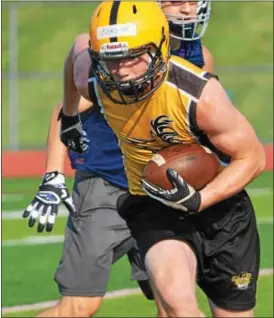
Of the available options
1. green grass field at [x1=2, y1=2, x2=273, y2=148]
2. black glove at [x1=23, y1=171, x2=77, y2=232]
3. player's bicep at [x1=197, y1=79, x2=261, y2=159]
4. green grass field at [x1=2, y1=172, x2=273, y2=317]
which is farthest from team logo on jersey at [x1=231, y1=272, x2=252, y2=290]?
green grass field at [x1=2, y1=2, x2=273, y2=148]

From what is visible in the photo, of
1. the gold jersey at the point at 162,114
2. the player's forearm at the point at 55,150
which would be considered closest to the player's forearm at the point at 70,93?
the player's forearm at the point at 55,150

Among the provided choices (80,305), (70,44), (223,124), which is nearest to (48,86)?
(70,44)

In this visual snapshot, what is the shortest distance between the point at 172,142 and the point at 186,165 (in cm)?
14

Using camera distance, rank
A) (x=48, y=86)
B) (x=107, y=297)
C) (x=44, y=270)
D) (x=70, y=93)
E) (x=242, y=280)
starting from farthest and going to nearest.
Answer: (x=48, y=86)
(x=44, y=270)
(x=107, y=297)
(x=70, y=93)
(x=242, y=280)

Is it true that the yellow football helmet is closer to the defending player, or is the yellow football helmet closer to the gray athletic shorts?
the defending player

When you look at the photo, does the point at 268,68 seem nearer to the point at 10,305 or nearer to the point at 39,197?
the point at 10,305

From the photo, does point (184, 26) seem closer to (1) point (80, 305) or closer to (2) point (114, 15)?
(2) point (114, 15)

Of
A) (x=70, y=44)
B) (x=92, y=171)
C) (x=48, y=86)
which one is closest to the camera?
(x=92, y=171)

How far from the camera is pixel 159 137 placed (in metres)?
4.85

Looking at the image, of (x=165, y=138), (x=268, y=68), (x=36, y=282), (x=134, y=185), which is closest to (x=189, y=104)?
(x=165, y=138)

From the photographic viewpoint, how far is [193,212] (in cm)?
478

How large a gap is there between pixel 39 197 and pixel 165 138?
36.7 inches

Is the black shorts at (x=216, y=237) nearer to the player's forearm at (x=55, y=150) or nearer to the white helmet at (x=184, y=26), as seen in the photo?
the player's forearm at (x=55, y=150)

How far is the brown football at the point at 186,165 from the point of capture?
15.8ft
